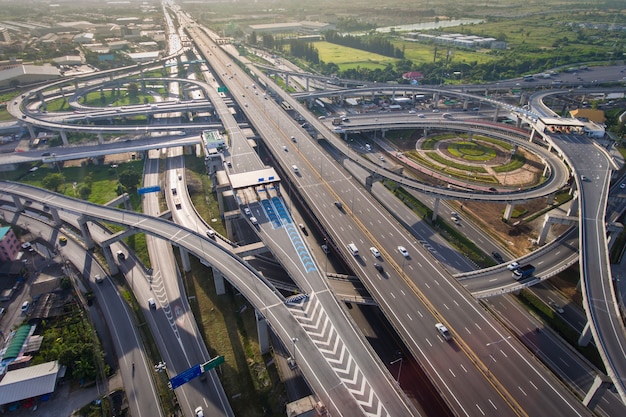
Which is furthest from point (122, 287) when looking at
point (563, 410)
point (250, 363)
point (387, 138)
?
point (387, 138)

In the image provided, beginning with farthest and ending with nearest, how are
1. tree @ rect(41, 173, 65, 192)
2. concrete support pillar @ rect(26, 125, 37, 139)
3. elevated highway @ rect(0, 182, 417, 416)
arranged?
concrete support pillar @ rect(26, 125, 37, 139)
tree @ rect(41, 173, 65, 192)
elevated highway @ rect(0, 182, 417, 416)

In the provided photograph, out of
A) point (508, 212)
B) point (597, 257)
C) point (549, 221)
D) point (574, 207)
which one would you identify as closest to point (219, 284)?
point (597, 257)

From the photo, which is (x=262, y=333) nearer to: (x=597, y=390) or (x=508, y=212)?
(x=597, y=390)

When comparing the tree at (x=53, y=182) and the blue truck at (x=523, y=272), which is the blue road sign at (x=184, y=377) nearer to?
the blue truck at (x=523, y=272)

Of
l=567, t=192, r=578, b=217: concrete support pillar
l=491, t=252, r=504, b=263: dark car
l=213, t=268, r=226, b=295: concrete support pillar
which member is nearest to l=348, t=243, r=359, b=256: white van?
l=213, t=268, r=226, b=295: concrete support pillar

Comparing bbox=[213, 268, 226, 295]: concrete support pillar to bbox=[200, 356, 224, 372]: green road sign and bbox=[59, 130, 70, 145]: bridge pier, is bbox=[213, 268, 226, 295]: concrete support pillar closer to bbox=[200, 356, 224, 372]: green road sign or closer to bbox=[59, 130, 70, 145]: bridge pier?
bbox=[200, 356, 224, 372]: green road sign

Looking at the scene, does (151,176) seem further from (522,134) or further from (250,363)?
(522,134)
